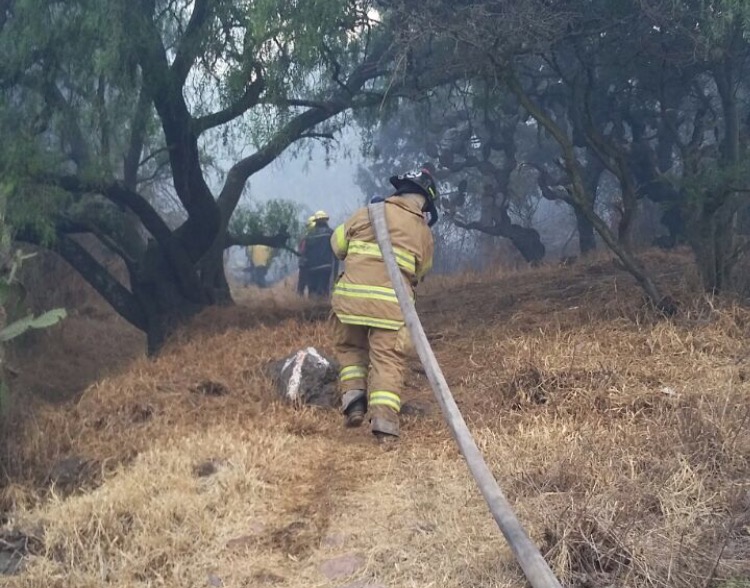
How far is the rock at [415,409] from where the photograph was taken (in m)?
6.47

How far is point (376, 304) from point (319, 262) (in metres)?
9.22

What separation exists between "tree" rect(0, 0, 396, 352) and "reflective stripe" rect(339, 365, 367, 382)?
3270 mm

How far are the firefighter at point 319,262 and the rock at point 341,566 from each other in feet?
35.6

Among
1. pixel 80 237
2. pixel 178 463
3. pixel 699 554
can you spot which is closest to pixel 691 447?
pixel 699 554

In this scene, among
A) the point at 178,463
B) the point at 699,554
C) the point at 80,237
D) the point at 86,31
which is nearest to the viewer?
the point at 699,554

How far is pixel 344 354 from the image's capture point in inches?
255

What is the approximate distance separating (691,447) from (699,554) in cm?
107

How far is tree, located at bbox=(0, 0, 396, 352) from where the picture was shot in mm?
8836

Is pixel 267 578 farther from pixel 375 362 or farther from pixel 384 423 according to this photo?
pixel 375 362

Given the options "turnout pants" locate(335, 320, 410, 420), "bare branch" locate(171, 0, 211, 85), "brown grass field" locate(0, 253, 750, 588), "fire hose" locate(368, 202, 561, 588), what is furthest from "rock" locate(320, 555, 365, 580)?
"bare branch" locate(171, 0, 211, 85)

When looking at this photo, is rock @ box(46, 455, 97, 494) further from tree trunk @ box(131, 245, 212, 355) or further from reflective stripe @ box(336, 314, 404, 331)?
tree trunk @ box(131, 245, 212, 355)

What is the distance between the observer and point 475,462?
4.26 m

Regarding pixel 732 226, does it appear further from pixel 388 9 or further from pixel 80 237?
pixel 80 237

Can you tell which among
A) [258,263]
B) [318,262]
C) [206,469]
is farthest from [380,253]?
[258,263]
